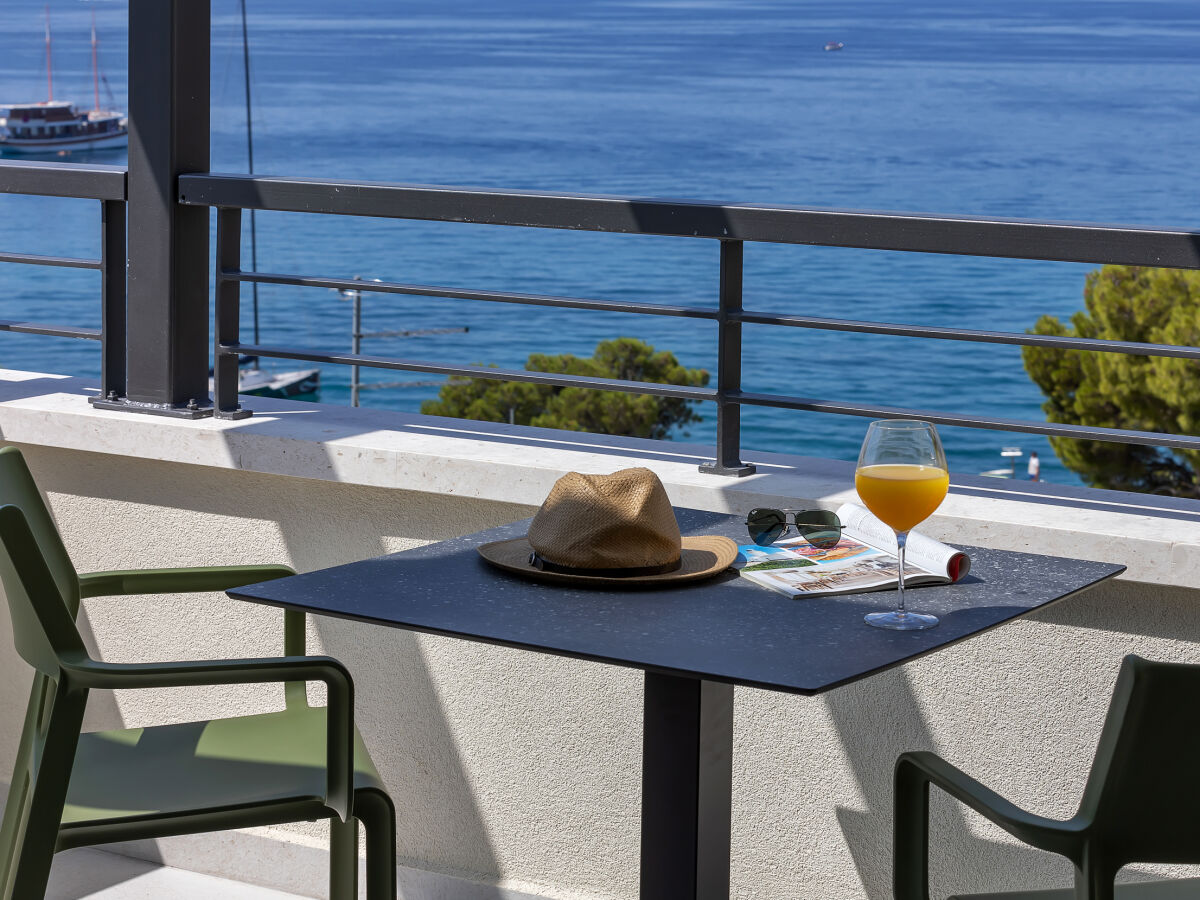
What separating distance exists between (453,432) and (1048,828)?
60.5 inches

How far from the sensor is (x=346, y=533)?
9.02ft

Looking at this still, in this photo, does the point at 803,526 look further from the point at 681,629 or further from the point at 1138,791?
the point at 1138,791

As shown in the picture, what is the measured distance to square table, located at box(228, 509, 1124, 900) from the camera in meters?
1.45

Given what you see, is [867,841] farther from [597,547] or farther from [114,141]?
[114,141]

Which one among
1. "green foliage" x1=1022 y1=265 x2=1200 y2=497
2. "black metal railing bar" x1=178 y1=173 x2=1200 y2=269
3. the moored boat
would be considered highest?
the moored boat

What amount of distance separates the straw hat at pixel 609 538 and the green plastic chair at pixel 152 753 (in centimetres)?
34

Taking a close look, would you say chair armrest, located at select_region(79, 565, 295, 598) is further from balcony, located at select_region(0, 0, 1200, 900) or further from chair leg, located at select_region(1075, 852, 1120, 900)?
chair leg, located at select_region(1075, 852, 1120, 900)

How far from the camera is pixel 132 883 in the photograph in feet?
9.66

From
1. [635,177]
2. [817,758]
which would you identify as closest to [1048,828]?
[817,758]

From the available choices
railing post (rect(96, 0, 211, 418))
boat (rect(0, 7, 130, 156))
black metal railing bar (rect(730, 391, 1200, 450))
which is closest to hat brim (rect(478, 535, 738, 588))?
black metal railing bar (rect(730, 391, 1200, 450))

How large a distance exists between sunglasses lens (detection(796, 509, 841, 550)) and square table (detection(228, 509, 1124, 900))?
0.55 ft

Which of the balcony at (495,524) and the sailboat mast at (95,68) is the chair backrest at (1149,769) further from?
the sailboat mast at (95,68)

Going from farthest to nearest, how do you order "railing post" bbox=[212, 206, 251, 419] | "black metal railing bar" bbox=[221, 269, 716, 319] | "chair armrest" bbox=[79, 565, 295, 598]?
"railing post" bbox=[212, 206, 251, 419], "black metal railing bar" bbox=[221, 269, 716, 319], "chair armrest" bbox=[79, 565, 295, 598]

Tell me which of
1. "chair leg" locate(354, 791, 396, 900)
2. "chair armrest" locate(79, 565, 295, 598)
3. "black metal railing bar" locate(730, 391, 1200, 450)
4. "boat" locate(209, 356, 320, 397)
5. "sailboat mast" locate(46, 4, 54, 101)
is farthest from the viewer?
"sailboat mast" locate(46, 4, 54, 101)
